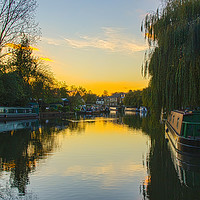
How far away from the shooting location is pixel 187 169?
37.6 feet

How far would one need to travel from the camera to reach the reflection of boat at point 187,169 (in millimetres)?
9705

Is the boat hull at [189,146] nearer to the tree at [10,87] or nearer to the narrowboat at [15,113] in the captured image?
the tree at [10,87]

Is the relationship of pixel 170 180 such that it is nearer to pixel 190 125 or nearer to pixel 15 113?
pixel 190 125

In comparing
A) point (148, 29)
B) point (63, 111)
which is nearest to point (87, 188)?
point (148, 29)

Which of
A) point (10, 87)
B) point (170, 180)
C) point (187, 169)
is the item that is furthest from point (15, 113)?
point (170, 180)

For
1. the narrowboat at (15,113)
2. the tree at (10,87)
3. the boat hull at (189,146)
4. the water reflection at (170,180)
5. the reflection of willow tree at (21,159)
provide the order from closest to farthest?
1. the water reflection at (170,180)
2. the reflection of willow tree at (21,159)
3. the boat hull at (189,146)
4. the tree at (10,87)
5. the narrowboat at (15,113)

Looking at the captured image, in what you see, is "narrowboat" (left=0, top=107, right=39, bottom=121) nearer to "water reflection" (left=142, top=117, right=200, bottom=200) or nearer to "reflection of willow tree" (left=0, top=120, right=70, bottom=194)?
"reflection of willow tree" (left=0, top=120, right=70, bottom=194)

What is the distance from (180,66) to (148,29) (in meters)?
4.27

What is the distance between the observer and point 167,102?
16.5m

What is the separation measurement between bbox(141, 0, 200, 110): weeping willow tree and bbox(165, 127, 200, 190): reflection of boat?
11.2ft

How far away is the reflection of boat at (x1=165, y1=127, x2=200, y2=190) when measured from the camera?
9705 mm

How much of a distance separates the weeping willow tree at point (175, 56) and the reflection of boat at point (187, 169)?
340 centimetres

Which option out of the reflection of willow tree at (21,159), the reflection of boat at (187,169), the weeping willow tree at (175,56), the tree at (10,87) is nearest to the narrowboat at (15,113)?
the tree at (10,87)

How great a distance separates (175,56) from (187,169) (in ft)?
22.8
